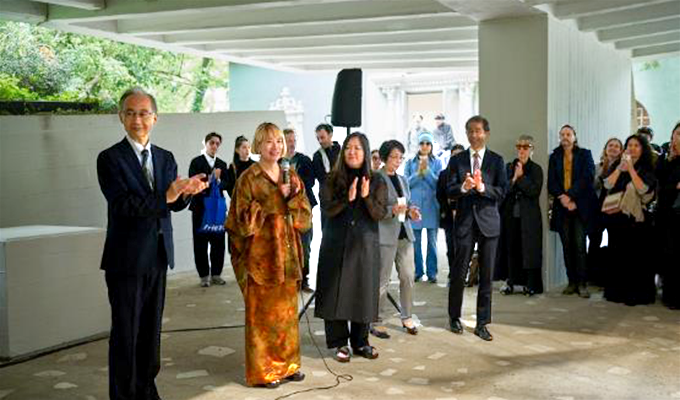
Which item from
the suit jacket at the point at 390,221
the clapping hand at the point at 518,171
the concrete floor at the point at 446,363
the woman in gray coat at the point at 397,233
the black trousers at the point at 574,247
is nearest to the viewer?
the concrete floor at the point at 446,363

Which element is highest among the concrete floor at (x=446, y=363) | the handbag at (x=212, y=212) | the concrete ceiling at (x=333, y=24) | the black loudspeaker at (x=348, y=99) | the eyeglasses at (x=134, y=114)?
the concrete ceiling at (x=333, y=24)

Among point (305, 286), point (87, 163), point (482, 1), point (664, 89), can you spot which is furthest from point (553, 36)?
point (664, 89)

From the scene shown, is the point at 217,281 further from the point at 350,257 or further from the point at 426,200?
the point at 350,257

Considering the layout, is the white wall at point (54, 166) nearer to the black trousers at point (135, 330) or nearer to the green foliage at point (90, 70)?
the green foliage at point (90, 70)

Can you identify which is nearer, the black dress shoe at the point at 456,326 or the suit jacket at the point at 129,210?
the suit jacket at the point at 129,210

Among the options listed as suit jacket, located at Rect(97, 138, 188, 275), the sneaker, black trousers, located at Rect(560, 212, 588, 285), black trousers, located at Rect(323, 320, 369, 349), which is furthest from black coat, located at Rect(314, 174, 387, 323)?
the sneaker

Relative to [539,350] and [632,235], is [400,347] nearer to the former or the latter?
[539,350]

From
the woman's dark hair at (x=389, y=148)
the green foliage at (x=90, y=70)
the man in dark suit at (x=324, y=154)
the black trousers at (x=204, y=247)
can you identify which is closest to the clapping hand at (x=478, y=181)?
the woman's dark hair at (x=389, y=148)

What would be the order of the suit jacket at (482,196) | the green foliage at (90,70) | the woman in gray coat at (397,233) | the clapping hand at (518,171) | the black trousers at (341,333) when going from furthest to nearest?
the green foliage at (90,70)
the clapping hand at (518,171)
the suit jacket at (482,196)
the woman in gray coat at (397,233)
the black trousers at (341,333)

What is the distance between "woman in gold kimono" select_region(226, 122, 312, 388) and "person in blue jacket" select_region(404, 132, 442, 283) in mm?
3959

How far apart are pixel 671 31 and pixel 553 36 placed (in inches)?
115

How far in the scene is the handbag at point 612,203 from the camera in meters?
7.36

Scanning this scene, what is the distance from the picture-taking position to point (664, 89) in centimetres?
1934

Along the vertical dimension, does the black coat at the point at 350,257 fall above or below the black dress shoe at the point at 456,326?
above
